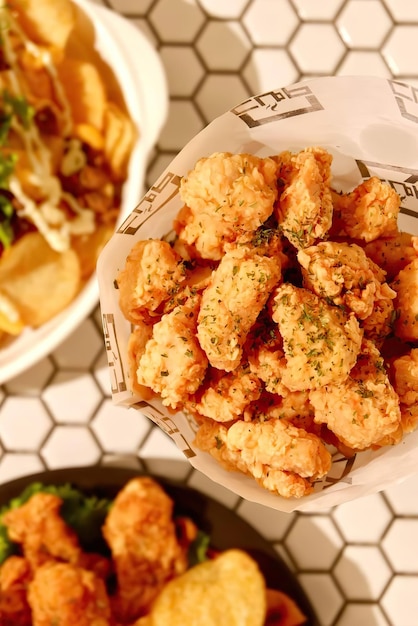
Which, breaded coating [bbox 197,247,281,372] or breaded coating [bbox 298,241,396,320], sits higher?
breaded coating [bbox 298,241,396,320]

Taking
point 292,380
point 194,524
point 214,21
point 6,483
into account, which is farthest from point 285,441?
point 214,21

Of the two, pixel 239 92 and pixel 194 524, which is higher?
pixel 239 92

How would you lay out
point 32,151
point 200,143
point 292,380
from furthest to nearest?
point 32,151 < point 200,143 < point 292,380

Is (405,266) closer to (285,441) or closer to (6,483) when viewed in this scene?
(285,441)

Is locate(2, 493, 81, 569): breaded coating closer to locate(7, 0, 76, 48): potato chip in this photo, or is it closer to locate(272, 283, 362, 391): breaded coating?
locate(272, 283, 362, 391): breaded coating

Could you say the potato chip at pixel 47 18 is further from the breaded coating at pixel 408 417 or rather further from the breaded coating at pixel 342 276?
the breaded coating at pixel 408 417

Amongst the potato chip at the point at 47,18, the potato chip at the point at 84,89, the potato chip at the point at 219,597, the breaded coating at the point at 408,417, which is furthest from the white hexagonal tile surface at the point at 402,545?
the potato chip at the point at 47,18

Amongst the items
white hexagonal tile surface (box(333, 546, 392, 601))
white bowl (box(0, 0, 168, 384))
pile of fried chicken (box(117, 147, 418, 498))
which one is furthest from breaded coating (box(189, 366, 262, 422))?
white hexagonal tile surface (box(333, 546, 392, 601))

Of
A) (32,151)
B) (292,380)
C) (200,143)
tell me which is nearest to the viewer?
(292,380)
